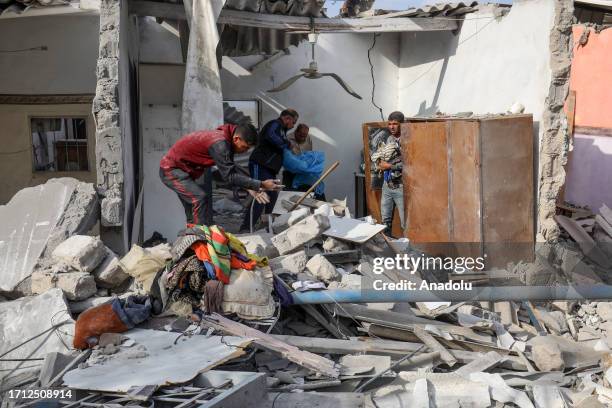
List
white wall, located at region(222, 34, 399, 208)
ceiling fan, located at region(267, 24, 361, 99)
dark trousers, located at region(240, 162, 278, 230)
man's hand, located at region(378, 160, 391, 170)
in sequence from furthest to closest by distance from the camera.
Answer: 1. white wall, located at region(222, 34, 399, 208)
2. ceiling fan, located at region(267, 24, 361, 99)
3. man's hand, located at region(378, 160, 391, 170)
4. dark trousers, located at region(240, 162, 278, 230)

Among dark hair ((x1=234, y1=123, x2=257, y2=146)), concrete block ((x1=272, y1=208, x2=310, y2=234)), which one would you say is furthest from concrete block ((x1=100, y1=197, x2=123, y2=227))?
concrete block ((x1=272, y1=208, x2=310, y2=234))

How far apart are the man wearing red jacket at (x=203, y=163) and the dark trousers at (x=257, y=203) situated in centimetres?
119

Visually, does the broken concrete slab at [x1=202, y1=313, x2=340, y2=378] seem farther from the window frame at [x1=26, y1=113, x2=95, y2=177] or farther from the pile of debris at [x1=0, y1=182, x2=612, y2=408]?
the window frame at [x1=26, y1=113, x2=95, y2=177]

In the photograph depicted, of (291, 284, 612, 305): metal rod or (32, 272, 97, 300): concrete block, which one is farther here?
(291, 284, 612, 305): metal rod

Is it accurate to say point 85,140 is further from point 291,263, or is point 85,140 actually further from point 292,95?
point 291,263

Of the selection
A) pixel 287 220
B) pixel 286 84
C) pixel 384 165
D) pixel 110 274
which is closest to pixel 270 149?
pixel 287 220

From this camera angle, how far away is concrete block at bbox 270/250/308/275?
546 cm

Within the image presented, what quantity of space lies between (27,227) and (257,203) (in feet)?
8.34

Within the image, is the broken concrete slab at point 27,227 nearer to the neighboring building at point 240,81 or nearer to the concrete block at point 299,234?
the neighboring building at point 240,81

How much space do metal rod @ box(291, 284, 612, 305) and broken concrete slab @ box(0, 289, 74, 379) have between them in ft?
5.84

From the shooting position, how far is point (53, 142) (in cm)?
917

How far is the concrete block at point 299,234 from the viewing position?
584cm

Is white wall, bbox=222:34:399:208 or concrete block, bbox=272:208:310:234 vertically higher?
white wall, bbox=222:34:399:208

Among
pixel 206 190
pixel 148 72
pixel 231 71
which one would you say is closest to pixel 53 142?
pixel 148 72
